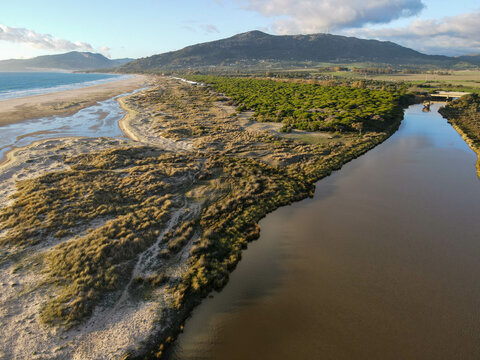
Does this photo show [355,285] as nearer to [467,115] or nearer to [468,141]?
[468,141]

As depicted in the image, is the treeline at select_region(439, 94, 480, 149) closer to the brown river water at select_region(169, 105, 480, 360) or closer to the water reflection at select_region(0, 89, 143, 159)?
the brown river water at select_region(169, 105, 480, 360)

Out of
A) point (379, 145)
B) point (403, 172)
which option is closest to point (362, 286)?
point (403, 172)

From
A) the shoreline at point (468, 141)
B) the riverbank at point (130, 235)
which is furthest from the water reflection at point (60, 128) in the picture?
the shoreline at point (468, 141)

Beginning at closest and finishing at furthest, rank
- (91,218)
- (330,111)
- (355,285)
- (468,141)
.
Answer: (355,285), (91,218), (468,141), (330,111)

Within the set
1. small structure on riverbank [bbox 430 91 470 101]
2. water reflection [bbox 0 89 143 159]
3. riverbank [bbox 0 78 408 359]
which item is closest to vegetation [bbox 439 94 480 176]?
small structure on riverbank [bbox 430 91 470 101]

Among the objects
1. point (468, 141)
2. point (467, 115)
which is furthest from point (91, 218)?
point (467, 115)

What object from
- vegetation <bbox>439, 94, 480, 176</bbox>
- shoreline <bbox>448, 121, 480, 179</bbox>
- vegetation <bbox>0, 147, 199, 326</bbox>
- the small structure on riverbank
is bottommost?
vegetation <bbox>0, 147, 199, 326</bbox>
